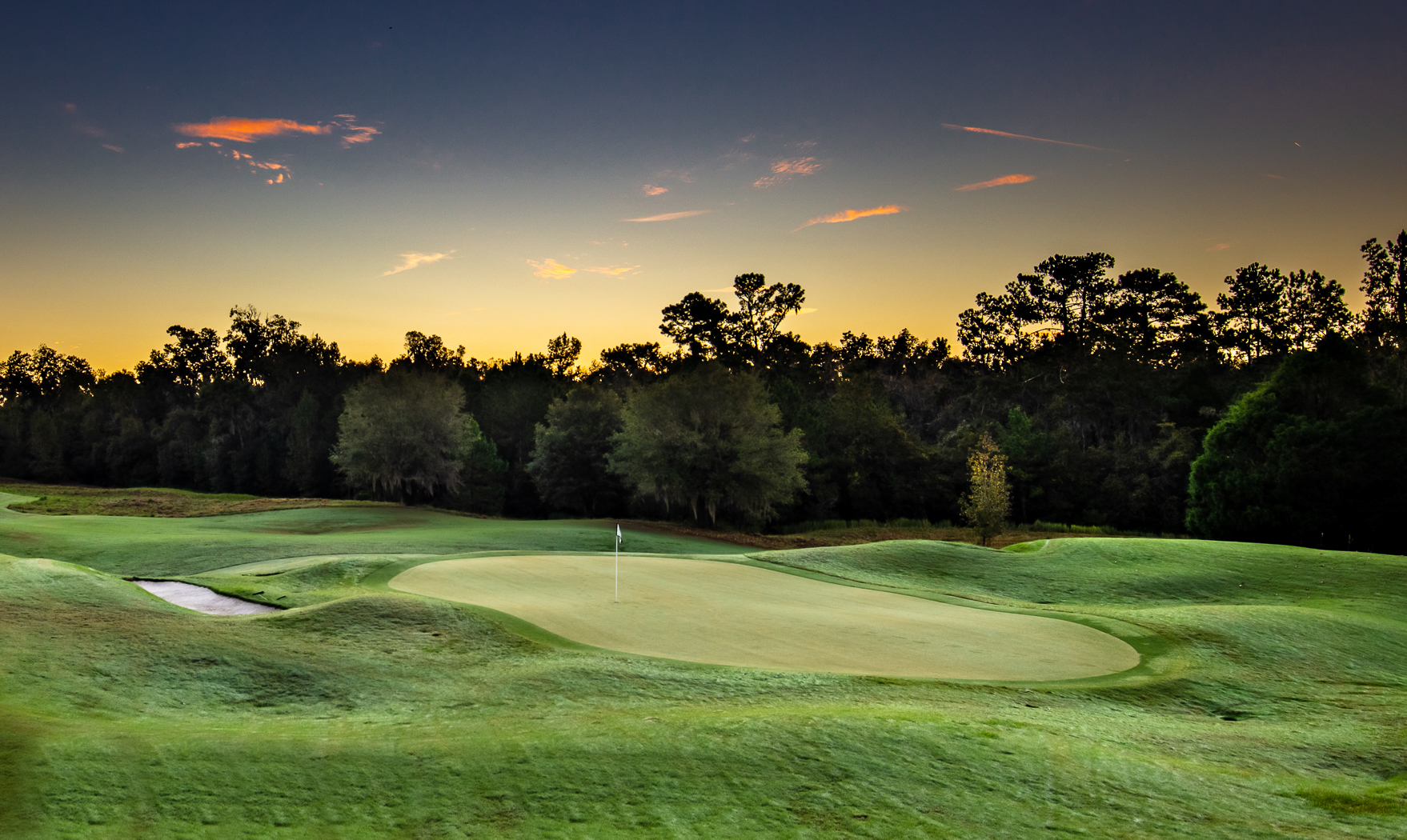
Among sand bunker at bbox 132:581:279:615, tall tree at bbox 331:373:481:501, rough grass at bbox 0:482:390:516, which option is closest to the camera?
sand bunker at bbox 132:581:279:615

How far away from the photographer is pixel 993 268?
58.6 meters

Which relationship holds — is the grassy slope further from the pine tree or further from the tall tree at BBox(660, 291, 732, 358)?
the tall tree at BBox(660, 291, 732, 358)

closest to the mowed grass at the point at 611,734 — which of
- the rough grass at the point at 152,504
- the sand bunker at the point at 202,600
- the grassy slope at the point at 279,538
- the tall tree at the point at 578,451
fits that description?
the sand bunker at the point at 202,600

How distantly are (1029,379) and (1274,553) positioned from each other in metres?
51.1

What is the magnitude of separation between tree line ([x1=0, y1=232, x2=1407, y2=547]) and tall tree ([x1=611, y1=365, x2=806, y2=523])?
13 centimetres

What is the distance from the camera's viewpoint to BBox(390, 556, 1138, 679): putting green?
10211 mm

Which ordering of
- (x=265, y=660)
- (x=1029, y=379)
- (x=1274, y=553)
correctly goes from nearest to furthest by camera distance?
(x=265, y=660)
(x=1274, y=553)
(x=1029, y=379)

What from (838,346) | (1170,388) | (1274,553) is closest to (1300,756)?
(1274,553)

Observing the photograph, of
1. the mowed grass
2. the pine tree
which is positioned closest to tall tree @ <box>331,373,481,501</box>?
the pine tree

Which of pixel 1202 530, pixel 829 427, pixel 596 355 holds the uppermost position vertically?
pixel 596 355

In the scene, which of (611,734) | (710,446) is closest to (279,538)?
(710,446)

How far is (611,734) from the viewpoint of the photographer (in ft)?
19.7

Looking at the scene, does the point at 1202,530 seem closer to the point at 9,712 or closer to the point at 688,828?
the point at 688,828

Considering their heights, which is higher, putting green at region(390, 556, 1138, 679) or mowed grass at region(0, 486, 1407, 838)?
mowed grass at region(0, 486, 1407, 838)
